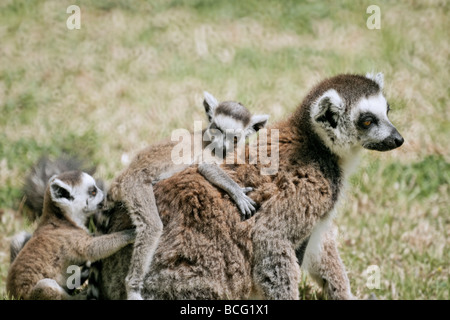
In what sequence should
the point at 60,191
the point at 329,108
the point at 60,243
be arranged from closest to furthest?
the point at 329,108
the point at 60,243
the point at 60,191

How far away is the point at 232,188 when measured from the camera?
13.7ft

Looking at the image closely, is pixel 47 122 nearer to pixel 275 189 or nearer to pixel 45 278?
pixel 45 278

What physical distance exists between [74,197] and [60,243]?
0.43m

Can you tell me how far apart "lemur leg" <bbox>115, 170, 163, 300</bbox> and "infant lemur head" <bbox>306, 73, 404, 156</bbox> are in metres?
1.33

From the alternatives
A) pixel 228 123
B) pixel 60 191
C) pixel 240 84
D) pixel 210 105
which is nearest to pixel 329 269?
pixel 228 123

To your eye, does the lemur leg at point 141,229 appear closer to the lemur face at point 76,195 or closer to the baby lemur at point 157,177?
the baby lemur at point 157,177

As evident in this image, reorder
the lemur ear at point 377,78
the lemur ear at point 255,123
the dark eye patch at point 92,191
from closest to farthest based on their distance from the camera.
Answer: the lemur ear at point 377,78 < the dark eye patch at point 92,191 < the lemur ear at point 255,123

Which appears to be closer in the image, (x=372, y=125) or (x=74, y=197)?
(x=372, y=125)

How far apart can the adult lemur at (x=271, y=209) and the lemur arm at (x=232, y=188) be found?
0.15ft

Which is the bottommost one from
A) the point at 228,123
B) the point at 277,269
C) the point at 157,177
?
the point at 277,269

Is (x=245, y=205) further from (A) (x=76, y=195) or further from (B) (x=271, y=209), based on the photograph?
(A) (x=76, y=195)

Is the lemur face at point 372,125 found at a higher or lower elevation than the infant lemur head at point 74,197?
higher

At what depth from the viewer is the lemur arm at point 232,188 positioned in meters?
4.14

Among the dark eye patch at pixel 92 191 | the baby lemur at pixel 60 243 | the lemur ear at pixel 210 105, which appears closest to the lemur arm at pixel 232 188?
the baby lemur at pixel 60 243
